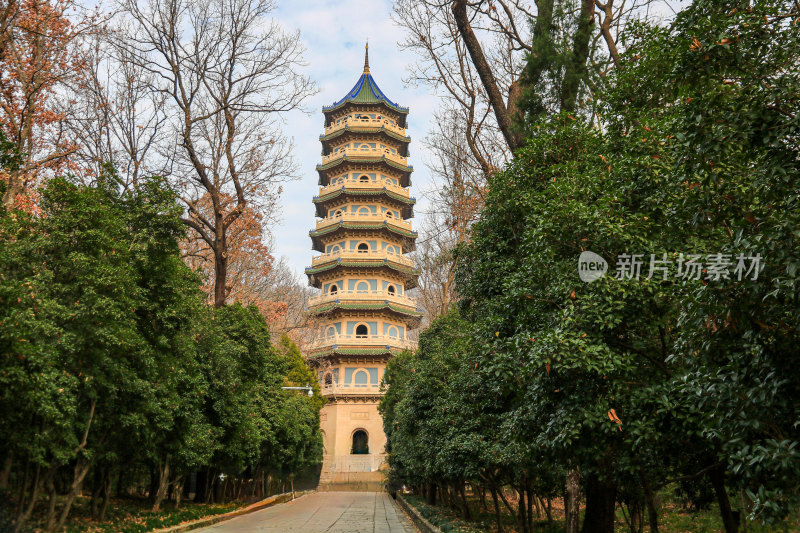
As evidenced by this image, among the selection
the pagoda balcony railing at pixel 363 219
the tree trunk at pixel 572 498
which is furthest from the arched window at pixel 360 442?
the tree trunk at pixel 572 498

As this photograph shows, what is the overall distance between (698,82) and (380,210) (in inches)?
1346

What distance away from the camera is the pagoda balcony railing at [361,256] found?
36.7m

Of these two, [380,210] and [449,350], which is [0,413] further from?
[380,210]

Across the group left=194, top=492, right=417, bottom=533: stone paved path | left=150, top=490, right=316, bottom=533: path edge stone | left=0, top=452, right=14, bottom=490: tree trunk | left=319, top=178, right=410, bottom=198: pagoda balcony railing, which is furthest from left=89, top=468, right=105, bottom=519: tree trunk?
left=319, top=178, right=410, bottom=198: pagoda balcony railing

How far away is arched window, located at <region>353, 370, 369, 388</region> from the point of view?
36906mm

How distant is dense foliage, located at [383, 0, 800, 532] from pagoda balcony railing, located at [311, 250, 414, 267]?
91.3 ft

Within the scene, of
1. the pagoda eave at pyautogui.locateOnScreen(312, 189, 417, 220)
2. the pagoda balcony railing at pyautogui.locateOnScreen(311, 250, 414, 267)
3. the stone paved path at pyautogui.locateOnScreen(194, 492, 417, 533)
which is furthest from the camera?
the pagoda eave at pyautogui.locateOnScreen(312, 189, 417, 220)

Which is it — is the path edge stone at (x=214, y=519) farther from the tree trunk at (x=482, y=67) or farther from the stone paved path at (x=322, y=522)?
the tree trunk at (x=482, y=67)

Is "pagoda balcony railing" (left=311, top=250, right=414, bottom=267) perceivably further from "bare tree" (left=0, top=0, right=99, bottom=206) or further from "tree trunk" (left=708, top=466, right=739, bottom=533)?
"tree trunk" (left=708, top=466, right=739, bottom=533)

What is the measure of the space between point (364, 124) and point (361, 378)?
15.7m

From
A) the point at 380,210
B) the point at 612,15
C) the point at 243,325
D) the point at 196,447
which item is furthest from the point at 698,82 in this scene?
the point at 380,210

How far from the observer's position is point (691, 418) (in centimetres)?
456

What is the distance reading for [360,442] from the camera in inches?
1505

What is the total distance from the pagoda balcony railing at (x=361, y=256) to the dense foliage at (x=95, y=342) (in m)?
22.3
